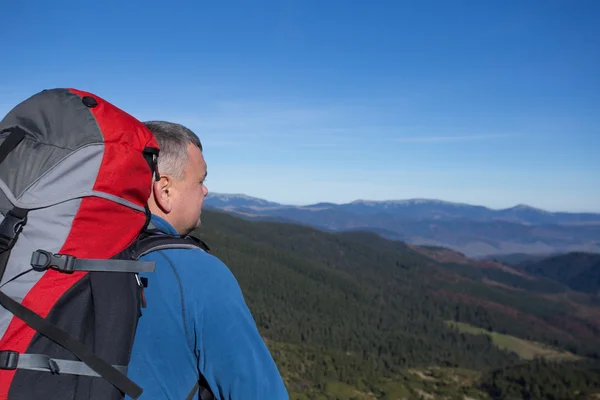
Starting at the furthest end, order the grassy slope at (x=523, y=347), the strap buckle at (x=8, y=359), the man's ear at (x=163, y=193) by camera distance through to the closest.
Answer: the grassy slope at (x=523, y=347) < the man's ear at (x=163, y=193) < the strap buckle at (x=8, y=359)

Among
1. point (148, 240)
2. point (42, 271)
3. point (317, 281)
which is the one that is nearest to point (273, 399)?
point (148, 240)

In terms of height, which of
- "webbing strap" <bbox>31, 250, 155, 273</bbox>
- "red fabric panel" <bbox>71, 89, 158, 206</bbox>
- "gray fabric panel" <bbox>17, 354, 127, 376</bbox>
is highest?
"red fabric panel" <bbox>71, 89, 158, 206</bbox>

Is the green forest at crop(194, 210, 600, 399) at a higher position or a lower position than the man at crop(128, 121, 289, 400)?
lower

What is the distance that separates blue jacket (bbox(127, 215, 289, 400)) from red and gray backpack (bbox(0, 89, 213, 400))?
148 mm

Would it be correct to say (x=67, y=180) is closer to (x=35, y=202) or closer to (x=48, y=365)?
(x=35, y=202)

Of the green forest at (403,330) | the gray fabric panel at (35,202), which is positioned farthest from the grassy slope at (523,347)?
the gray fabric panel at (35,202)

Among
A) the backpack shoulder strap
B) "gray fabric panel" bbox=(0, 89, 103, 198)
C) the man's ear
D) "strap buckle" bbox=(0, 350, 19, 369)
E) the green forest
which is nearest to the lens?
"strap buckle" bbox=(0, 350, 19, 369)

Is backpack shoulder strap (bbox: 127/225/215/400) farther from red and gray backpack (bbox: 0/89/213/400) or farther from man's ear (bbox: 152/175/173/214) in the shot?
man's ear (bbox: 152/175/173/214)

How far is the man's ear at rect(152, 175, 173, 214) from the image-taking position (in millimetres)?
A: 2312

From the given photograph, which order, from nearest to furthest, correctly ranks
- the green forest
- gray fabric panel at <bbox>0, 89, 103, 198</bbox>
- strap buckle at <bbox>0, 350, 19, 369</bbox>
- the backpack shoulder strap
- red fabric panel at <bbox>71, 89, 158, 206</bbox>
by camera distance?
1. strap buckle at <bbox>0, 350, 19, 369</bbox>
2. gray fabric panel at <bbox>0, 89, 103, 198</bbox>
3. red fabric panel at <bbox>71, 89, 158, 206</bbox>
4. the backpack shoulder strap
5. the green forest

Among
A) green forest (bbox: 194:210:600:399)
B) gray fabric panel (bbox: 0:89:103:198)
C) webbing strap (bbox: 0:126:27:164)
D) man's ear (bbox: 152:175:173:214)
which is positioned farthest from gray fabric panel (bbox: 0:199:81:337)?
green forest (bbox: 194:210:600:399)

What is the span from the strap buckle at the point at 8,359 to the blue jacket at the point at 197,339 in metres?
0.44

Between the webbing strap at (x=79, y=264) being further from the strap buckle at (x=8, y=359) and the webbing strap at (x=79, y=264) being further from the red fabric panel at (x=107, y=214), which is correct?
the strap buckle at (x=8, y=359)

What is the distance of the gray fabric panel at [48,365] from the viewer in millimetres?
1689
